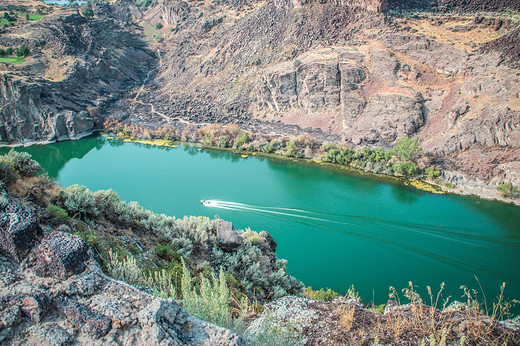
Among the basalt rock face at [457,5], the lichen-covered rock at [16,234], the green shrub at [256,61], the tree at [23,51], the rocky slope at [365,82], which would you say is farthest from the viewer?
the green shrub at [256,61]

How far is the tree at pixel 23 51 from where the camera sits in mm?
51562

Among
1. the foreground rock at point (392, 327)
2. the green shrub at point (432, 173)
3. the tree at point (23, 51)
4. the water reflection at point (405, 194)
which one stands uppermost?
the tree at point (23, 51)

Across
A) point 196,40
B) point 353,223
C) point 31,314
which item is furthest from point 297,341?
point 196,40

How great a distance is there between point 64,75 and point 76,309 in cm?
6035

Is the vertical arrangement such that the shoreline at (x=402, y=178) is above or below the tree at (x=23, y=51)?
below

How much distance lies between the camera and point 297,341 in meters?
4.99

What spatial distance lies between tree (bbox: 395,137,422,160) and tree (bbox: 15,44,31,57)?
5957cm

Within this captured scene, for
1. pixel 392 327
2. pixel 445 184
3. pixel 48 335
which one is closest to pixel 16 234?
pixel 48 335

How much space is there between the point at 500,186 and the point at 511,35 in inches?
790

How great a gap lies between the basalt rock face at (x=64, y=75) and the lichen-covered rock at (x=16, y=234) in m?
48.9

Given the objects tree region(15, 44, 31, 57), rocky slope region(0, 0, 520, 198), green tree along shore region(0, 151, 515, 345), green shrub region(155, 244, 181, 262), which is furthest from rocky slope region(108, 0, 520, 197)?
green shrub region(155, 244, 181, 262)

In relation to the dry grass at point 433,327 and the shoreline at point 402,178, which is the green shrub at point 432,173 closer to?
the shoreline at point 402,178

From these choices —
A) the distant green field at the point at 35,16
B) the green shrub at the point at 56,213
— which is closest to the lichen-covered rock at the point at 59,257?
the green shrub at the point at 56,213

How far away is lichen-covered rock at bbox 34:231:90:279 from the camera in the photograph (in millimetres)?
4781
